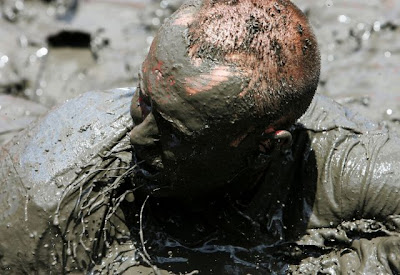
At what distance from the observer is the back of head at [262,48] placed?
2871 mm

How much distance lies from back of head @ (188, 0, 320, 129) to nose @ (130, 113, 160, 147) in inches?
13.0

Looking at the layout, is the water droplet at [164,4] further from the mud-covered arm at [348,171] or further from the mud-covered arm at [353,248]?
the mud-covered arm at [353,248]

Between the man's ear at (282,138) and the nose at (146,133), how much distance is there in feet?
1.65

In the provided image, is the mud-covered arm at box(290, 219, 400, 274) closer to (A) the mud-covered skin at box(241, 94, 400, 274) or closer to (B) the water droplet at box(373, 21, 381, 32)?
(A) the mud-covered skin at box(241, 94, 400, 274)

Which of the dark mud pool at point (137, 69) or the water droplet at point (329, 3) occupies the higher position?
the water droplet at point (329, 3)

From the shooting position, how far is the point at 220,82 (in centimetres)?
285

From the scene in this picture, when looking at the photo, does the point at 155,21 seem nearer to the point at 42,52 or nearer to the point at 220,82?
the point at 42,52

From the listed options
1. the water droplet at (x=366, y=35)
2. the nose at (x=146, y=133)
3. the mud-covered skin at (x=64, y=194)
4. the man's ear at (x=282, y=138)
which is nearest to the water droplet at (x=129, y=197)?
the mud-covered skin at (x=64, y=194)

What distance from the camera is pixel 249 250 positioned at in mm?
3457

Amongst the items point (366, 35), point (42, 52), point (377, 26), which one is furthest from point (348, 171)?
point (42, 52)

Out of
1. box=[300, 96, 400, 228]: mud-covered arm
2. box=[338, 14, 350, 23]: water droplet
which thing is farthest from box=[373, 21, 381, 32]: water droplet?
box=[300, 96, 400, 228]: mud-covered arm

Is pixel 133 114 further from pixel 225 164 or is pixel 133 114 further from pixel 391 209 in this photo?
pixel 391 209

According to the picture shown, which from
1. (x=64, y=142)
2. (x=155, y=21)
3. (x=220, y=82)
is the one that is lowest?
(x=155, y=21)

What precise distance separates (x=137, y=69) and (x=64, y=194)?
8.53ft
